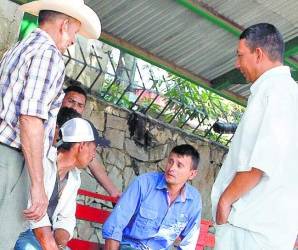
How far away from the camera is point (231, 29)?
5664mm

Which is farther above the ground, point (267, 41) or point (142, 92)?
point (142, 92)

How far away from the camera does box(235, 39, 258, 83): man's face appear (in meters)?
2.99

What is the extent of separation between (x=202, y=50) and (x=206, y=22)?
1.80ft

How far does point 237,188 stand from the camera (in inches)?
108

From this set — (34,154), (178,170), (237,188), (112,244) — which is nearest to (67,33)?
(34,154)

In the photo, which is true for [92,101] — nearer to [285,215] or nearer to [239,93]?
[239,93]

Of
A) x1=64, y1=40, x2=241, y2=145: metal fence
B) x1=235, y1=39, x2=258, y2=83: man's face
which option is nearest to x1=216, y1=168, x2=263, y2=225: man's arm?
x1=235, y1=39, x2=258, y2=83: man's face

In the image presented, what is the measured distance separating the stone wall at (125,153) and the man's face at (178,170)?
2.09m

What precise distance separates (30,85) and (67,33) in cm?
42

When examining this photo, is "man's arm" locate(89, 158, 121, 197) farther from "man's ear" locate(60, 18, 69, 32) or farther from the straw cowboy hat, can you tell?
"man's ear" locate(60, 18, 69, 32)

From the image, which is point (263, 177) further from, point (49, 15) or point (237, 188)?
point (49, 15)

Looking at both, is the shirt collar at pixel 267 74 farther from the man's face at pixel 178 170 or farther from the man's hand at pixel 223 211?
the man's face at pixel 178 170

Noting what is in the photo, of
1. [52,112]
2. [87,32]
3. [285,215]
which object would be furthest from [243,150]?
[87,32]

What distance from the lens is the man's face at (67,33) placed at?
118 inches
